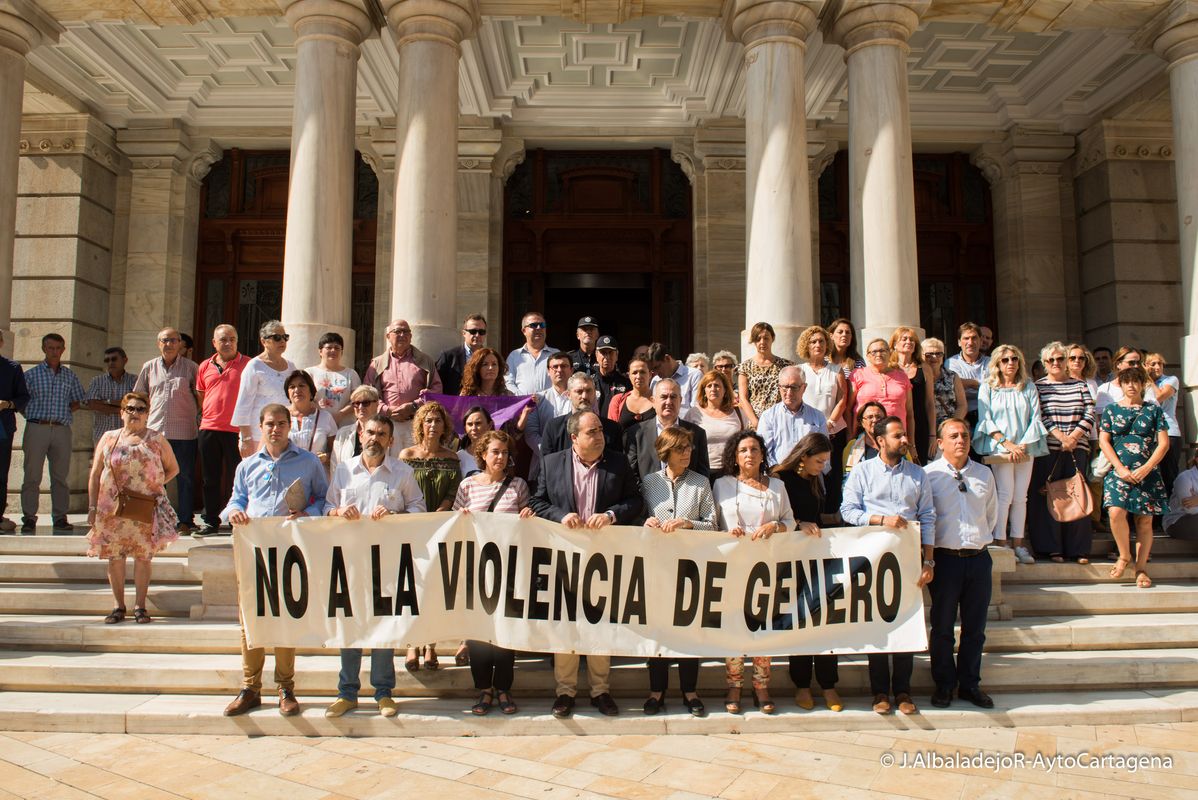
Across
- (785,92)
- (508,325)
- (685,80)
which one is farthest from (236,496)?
(685,80)

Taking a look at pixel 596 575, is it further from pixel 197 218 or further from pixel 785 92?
pixel 197 218

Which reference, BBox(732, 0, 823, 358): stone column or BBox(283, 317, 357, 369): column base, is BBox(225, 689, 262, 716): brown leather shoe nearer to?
BBox(283, 317, 357, 369): column base

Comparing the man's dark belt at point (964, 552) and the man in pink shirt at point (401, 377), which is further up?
the man in pink shirt at point (401, 377)

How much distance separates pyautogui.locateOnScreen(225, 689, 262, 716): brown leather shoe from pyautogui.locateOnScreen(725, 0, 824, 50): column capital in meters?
8.24

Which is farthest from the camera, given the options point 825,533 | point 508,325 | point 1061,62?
point 508,325

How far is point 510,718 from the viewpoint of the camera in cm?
513

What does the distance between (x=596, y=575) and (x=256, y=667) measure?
7.21 feet

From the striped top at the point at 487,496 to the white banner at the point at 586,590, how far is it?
120 mm

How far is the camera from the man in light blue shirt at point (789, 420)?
21.5ft

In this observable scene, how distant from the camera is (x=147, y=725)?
5152mm

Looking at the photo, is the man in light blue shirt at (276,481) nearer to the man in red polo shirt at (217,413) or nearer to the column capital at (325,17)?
the man in red polo shirt at (217,413)

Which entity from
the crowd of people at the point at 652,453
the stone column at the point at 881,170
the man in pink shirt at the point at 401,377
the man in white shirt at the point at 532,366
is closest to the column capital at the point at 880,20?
the stone column at the point at 881,170

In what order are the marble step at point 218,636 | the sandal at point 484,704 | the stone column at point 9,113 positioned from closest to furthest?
the sandal at point 484,704, the marble step at point 218,636, the stone column at point 9,113

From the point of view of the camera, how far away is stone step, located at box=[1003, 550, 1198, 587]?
23.9 ft
